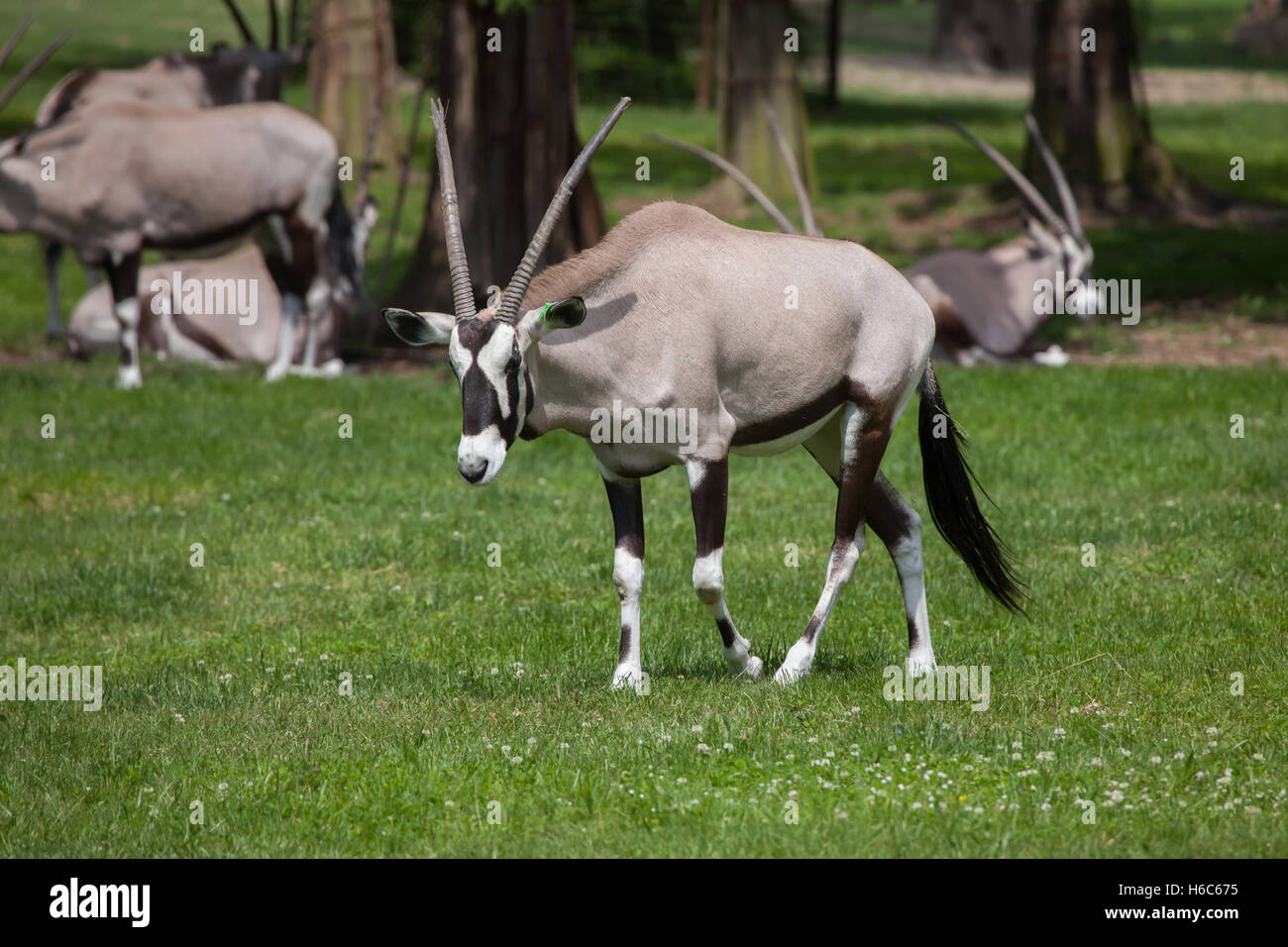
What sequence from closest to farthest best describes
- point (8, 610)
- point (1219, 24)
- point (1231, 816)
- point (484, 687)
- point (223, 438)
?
point (1231, 816)
point (484, 687)
point (8, 610)
point (223, 438)
point (1219, 24)

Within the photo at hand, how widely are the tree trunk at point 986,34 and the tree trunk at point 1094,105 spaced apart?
2556 centimetres

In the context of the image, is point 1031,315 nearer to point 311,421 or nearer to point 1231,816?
point 311,421

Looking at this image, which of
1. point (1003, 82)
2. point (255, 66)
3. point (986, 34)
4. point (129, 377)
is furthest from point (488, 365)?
point (986, 34)

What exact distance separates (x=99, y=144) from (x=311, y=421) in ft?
11.3

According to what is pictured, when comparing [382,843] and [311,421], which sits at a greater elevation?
[311,421]

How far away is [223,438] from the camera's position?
38.9ft

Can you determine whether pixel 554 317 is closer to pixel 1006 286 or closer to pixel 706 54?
pixel 1006 286

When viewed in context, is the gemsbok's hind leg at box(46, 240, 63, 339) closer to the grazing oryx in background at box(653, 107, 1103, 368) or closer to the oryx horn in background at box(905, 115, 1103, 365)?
the grazing oryx in background at box(653, 107, 1103, 368)

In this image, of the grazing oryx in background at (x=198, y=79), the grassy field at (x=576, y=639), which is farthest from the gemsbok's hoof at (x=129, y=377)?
the grazing oryx in background at (x=198, y=79)

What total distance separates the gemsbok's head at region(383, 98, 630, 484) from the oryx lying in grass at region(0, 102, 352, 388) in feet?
27.0

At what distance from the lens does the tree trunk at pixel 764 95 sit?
1998 centimetres

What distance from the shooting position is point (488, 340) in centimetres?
568

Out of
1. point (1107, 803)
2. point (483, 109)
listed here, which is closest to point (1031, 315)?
point (483, 109)

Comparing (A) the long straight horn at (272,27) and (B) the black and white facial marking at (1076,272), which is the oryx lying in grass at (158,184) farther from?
(B) the black and white facial marking at (1076,272)
